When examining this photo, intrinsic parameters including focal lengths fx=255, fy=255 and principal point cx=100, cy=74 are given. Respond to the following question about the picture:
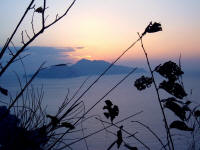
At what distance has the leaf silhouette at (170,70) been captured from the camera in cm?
105

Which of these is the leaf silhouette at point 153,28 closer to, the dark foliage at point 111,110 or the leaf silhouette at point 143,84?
the leaf silhouette at point 143,84

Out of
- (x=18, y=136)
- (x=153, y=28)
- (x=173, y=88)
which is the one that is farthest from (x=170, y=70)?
(x=18, y=136)

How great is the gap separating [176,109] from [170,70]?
0.17m

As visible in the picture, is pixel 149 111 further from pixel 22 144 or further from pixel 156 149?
pixel 22 144

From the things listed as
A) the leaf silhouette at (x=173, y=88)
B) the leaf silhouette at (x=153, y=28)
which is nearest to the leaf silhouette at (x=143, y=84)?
the leaf silhouette at (x=173, y=88)

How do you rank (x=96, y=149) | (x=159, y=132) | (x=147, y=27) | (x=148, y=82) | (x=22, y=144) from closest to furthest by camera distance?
(x=147, y=27) → (x=22, y=144) → (x=148, y=82) → (x=96, y=149) → (x=159, y=132)

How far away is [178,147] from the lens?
30.2 feet

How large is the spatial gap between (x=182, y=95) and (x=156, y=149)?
8.26 meters

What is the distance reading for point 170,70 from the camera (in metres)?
1.06

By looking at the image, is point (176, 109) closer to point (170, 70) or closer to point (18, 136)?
point (170, 70)

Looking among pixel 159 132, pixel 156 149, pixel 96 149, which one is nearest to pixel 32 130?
pixel 96 149

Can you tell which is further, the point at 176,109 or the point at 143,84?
the point at 143,84

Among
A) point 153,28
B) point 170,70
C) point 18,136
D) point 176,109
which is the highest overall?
point 153,28

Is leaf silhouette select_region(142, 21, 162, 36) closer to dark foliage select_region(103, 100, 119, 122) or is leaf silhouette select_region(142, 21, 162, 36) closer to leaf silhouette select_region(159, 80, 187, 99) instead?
leaf silhouette select_region(159, 80, 187, 99)
